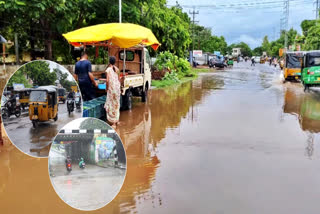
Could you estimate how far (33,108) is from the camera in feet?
11.1

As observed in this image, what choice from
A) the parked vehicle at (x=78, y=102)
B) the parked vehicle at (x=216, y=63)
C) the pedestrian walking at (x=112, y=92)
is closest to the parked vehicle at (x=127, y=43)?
the pedestrian walking at (x=112, y=92)

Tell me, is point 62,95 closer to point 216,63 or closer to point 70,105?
point 70,105

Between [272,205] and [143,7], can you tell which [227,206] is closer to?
[272,205]

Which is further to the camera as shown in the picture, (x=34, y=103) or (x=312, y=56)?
(x=312, y=56)

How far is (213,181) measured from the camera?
440 cm

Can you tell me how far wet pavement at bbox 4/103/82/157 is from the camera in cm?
340

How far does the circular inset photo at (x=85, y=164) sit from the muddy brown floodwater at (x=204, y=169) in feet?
2.16

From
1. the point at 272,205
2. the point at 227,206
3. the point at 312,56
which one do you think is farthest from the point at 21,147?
the point at 312,56

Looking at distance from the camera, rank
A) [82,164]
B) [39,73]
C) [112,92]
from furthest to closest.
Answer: [112,92] < [39,73] < [82,164]

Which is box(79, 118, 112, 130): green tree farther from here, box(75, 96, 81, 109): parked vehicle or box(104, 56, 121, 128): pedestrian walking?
box(104, 56, 121, 128): pedestrian walking

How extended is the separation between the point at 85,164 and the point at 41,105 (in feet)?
3.08

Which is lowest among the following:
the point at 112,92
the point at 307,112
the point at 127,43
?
the point at 307,112

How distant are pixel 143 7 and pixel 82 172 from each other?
1562cm

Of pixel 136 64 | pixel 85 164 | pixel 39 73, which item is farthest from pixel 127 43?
pixel 85 164
